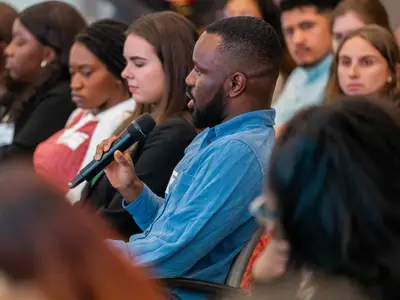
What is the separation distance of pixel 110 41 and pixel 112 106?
0.24 m

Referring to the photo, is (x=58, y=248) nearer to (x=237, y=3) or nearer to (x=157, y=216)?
(x=157, y=216)

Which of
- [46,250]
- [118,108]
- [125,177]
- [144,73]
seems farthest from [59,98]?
[46,250]

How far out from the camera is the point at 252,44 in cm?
210

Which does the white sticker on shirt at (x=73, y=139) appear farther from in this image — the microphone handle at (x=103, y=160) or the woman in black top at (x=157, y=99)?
the microphone handle at (x=103, y=160)

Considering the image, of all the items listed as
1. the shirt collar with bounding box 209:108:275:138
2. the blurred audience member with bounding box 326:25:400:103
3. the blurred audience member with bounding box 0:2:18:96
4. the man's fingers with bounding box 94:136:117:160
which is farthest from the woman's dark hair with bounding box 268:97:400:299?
the blurred audience member with bounding box 0:2:18:96

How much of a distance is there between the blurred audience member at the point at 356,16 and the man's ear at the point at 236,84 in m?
1.22

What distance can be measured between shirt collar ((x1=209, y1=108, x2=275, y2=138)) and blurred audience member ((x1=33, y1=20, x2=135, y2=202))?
0.88 m

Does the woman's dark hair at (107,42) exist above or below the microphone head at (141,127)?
below

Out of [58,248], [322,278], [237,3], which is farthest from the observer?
[237,3]

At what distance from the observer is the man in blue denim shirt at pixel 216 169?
193cm

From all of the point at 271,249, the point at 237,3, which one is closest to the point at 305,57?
the point at 237,3

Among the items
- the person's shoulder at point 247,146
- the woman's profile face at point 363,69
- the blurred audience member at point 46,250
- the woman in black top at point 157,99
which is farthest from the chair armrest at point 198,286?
the woman's profile face at point 363,69

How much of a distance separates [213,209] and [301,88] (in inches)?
60.3

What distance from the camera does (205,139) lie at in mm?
2098
